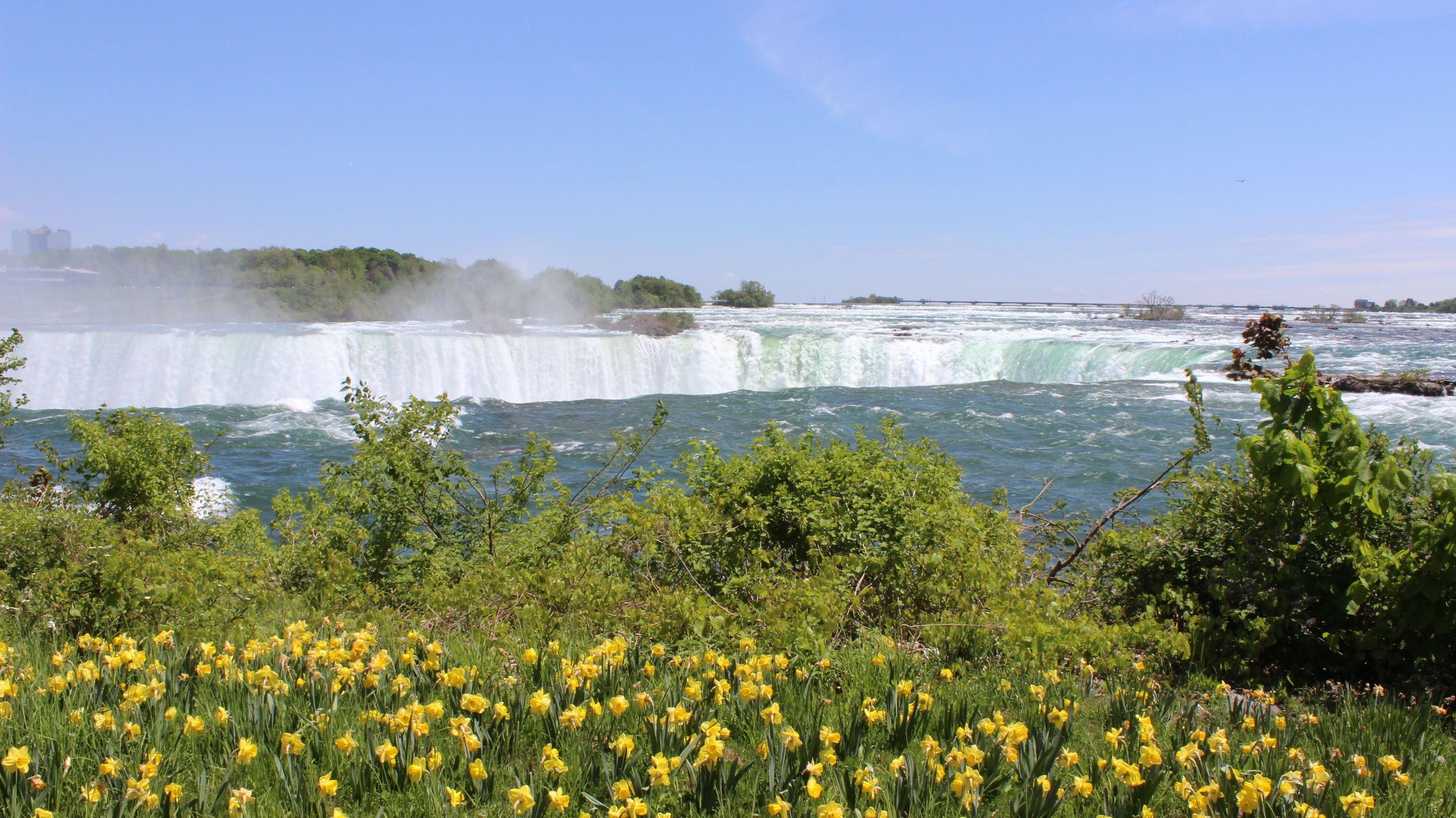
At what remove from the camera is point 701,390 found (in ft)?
76.2

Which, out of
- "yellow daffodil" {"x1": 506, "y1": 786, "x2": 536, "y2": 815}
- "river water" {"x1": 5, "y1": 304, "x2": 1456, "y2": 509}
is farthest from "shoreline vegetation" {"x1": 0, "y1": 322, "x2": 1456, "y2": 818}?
"river water" {"x1": 5, "y1": 304, "x2": 1456, "y2": 509}

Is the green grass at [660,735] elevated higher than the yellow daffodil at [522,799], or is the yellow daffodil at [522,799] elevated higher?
the yellow daffodil at [522,799]

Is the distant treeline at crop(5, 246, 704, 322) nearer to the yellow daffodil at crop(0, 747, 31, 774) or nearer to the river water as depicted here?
the river water

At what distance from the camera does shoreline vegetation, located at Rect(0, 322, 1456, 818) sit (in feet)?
7.04

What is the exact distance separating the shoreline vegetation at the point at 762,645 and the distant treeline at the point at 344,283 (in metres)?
34.5

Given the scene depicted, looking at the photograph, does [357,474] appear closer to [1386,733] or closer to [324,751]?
[324,751]

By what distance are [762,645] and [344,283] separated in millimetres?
44683

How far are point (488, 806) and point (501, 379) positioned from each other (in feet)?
66.9

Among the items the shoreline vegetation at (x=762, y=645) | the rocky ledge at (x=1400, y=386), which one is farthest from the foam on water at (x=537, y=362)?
the shoreline vegetation at (x=762, y=645)

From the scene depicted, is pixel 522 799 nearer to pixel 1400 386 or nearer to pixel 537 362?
pixel 537 362

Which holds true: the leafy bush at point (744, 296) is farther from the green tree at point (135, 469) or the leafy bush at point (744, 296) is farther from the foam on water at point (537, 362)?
the green tree at point (135, 469)

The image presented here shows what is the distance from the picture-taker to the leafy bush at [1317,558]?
10.7 ft

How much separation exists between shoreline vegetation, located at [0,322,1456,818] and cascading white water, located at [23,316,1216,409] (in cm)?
1481

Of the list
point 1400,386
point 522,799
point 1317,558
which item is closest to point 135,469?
point 522,799
